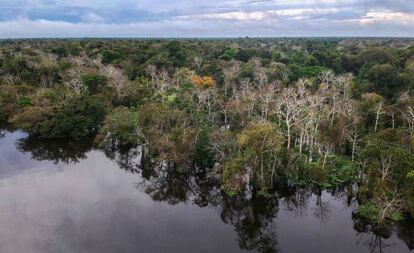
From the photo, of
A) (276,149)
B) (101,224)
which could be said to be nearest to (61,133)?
(101,224)

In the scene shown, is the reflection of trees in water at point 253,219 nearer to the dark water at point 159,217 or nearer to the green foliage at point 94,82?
the dark water at point 159,217

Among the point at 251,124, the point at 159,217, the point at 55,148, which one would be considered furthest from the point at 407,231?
the point at 55,148

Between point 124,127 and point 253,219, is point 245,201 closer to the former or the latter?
point 253,219

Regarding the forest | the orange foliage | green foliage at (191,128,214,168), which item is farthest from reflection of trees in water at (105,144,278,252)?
the orange foliage

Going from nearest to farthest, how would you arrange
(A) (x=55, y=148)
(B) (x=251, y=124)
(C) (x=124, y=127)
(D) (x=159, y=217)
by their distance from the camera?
1. (D) (x=159, y=217)
2. (B) (x=251, y=124)
3. (C) (x=124, y=127)
4. (A) (x=55, y=148)

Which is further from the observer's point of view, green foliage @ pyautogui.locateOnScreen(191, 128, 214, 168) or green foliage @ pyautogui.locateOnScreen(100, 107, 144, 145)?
green foliage @ pyautogui.locateOnScreen(100, 107, 144, 145)

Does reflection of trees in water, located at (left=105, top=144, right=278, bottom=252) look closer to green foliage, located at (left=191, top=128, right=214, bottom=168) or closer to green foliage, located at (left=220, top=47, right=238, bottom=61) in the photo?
green foliage, located at (left=191, top=128, right=214, bottom=168)

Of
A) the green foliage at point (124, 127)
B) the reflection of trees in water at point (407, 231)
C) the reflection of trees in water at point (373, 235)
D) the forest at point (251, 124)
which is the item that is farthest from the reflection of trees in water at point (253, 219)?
the green foliage at point (124, 127)
